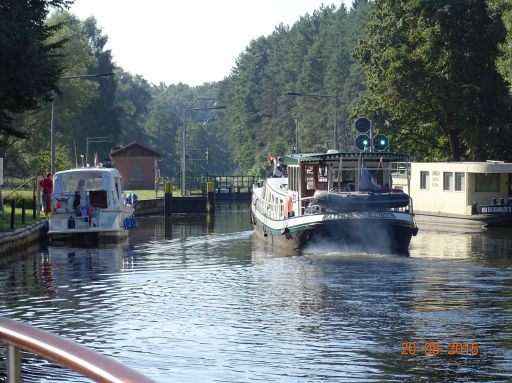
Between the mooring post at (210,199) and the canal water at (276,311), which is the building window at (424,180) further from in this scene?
the canal water at (276,311)

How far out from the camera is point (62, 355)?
3121 millimetres

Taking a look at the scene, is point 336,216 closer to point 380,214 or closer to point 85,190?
point 380,214

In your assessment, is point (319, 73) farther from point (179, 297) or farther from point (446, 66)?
point (179, 297)

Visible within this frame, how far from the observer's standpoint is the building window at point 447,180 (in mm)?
53781

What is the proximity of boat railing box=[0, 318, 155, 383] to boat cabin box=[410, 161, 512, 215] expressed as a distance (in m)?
48.1

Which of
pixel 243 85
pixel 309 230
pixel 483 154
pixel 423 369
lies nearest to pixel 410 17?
pixel 483 154

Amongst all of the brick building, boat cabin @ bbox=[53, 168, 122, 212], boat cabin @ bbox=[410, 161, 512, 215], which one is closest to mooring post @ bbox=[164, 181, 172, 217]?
boat cabin @ bbox=[410, 161, 512, 215]

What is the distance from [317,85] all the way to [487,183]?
95892mm

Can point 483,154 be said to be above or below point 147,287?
above

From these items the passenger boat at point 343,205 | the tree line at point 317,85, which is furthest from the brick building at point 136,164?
the passenger boat at point 343,205

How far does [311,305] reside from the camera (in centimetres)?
2177

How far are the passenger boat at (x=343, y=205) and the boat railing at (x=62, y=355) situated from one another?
30490 millimetres

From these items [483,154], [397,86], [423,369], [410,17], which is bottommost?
[423,369]

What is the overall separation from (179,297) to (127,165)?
76.9 meters
